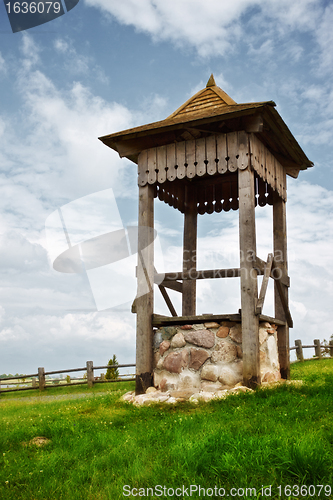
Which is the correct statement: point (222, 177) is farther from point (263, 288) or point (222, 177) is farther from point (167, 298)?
point (263, 288)

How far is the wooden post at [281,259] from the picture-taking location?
342 inches

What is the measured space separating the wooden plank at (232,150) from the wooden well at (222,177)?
0.02 metres

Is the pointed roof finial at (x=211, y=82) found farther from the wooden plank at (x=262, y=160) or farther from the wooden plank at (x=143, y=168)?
the wooden plank at (x=143, y=168)

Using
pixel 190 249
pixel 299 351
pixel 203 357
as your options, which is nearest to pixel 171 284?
pixel 190 249

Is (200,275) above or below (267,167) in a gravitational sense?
below

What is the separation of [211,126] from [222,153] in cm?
60

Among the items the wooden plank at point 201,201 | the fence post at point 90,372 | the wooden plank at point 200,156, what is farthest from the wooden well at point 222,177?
the fence post at point 90,372

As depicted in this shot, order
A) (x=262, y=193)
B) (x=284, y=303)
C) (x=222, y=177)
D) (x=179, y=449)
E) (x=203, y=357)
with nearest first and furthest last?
(x=179, y=449) → (x=203, y=357) → (x=284, y=303) → (x=262, y=193) → (x=222, y=177)

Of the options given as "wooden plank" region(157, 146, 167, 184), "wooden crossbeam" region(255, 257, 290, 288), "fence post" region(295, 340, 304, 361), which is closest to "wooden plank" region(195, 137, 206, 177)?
"wooden plank" region(157, 146, 167, 184)

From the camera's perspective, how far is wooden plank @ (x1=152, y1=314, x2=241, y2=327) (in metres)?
7.28

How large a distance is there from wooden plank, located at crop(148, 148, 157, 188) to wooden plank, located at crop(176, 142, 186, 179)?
1.54 ft

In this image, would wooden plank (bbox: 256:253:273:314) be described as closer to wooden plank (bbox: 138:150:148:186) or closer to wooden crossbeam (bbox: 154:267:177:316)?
wooden crossbeam (bbox: 154:267:177:316)

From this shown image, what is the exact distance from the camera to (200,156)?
7836 millimetres

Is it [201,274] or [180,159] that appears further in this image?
[201,274]
